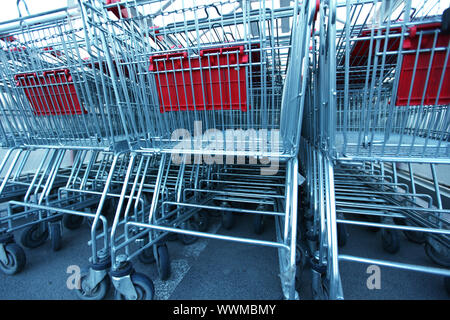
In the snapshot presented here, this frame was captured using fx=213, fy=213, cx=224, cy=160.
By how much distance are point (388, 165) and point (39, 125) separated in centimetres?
444

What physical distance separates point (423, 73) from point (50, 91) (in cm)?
237

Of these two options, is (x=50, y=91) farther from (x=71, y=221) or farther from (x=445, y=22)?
(x=445, y=22)

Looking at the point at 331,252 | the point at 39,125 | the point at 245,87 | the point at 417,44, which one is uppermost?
the point at 417,44

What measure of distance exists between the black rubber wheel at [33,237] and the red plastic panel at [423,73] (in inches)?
105

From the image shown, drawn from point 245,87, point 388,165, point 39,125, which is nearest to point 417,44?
point 245,87

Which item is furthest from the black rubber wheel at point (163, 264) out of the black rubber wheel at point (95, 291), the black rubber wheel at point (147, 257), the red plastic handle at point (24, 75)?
the red plastic handle at point (24, 75)

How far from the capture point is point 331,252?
3.12 ft

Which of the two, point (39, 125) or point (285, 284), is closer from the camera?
point (285, 284)

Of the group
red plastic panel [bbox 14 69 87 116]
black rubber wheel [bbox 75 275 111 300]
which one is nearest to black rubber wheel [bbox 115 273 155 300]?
black rubber wheel [bbox 75 275 111 300]

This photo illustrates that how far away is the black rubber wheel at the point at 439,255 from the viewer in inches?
57.6

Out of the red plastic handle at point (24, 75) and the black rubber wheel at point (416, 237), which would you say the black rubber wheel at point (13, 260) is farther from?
the black rubber wheel at point (416, 237)

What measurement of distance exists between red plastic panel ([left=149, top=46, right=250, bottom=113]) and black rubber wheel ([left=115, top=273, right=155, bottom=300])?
3.24 feet

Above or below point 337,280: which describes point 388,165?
below
